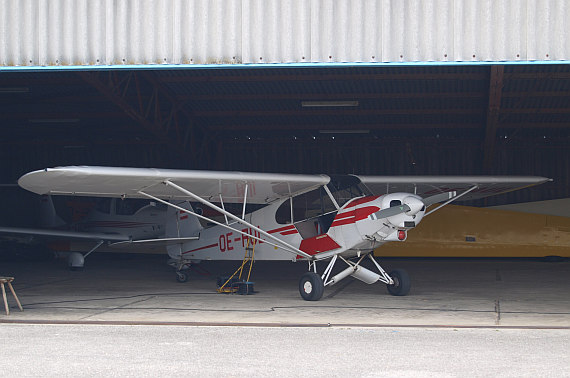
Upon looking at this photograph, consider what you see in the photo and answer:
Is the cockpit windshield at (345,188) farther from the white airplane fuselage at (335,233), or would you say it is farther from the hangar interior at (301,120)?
the hangar interior at (301,120)

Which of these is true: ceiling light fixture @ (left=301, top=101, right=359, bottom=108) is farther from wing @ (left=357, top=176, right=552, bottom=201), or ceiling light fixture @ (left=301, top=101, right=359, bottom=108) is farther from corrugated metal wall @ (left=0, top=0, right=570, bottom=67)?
corrugated metal wall @ (left=0, top=0, right=570, bottom=67)

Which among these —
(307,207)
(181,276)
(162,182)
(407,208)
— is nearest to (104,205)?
(181,276)

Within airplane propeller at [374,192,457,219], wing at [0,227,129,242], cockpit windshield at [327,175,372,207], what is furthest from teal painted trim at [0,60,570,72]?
wing at [0,227,129,242]

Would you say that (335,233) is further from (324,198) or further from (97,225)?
(97,225)

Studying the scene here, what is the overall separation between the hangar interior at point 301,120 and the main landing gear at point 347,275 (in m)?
4.18

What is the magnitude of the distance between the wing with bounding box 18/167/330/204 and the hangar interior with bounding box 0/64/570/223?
2.99m

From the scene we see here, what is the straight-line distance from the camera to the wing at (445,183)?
42.9 feet

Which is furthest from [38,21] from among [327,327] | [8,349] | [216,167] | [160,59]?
[216,167]

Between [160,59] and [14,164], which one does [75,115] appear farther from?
[160,59]

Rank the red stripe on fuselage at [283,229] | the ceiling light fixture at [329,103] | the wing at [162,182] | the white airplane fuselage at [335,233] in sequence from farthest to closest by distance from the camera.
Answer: the ceiling light fixture at [329,103] < the red stripe on fuselage at [283,229] < the white airplane fuselage at [335,233] < the wing at [162,182]

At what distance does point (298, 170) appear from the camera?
80.3ft

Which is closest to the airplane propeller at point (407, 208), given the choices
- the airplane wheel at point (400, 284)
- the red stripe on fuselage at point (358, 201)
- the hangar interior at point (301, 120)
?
the red stripe on fuselage at point (358, 201)

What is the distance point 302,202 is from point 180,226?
13.4 feet

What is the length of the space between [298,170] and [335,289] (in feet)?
39.0
